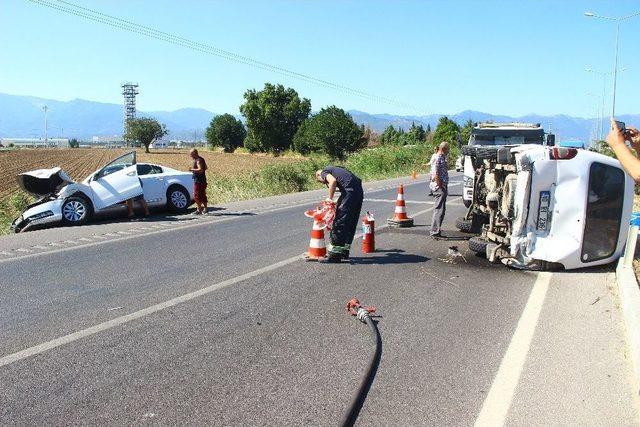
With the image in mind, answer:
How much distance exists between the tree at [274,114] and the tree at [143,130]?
5366cm

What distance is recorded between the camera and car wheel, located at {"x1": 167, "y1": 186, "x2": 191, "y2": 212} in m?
15.9

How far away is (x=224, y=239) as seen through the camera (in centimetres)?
1098

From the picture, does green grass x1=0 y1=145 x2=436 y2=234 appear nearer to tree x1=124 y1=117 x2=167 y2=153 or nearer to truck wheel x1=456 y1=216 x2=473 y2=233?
truck wheel x1=456 y1=216 x2=473 y2=233

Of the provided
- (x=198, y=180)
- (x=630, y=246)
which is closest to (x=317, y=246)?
(x=630, y=246)

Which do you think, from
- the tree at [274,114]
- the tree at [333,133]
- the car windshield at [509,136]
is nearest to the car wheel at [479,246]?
the car windshield at [509,136]

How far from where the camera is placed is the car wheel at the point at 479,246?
29.4 feet

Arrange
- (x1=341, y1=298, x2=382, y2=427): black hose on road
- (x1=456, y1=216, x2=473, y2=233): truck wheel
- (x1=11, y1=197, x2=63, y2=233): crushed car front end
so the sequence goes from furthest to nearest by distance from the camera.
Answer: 1. (x1=11, y1=197, x2=63, y2=233): crushed car front end
2. (x1=456, y1=216, x2=473, y2=233): truck wheel
3. (x1=341, y1=298, x2=382, y2=427): black hose on road

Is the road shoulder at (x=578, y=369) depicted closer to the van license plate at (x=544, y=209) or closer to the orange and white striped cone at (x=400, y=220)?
the van license plate at (x=544, y=209)

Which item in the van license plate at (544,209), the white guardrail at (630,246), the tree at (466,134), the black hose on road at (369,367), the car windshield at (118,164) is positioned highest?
the tree at (466,134)

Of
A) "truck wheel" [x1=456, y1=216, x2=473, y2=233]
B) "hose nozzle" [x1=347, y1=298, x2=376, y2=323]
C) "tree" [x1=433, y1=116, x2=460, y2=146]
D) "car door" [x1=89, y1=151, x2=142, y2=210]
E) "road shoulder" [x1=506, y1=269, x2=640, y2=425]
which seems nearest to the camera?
"road shoulder" [x1=506, y1=269, x2=640, y2=425]

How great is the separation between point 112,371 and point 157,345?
59 cm

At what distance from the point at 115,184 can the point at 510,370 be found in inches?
471

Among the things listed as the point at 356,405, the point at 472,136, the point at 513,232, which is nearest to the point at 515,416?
the point at 356,405

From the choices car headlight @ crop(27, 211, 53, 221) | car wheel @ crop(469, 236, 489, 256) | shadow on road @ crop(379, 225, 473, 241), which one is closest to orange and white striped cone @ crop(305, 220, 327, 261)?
car wheel @ crop(469, 236, 489, 256)
